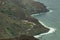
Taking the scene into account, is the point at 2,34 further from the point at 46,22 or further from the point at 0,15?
the point at 46,22

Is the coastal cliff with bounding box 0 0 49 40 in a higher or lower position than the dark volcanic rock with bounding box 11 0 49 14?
lower

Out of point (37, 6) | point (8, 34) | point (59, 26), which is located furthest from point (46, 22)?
point (37, 6)

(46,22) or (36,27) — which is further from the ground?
(46,22)

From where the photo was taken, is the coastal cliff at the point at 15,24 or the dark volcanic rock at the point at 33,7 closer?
the coastal cliff at the point at 15,24

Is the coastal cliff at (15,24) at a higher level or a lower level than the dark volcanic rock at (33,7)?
lower

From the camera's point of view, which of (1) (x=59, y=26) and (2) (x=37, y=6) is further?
(2) (x=37, y=6)

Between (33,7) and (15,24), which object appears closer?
(15,24)

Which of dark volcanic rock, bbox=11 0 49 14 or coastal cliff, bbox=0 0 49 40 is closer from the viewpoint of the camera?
coastal cliff, bbox=0 0 49 40

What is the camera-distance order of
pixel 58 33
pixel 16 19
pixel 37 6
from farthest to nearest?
pixel 37 6 → pixel 16 19 → pixel 58 33

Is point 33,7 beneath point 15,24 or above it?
above

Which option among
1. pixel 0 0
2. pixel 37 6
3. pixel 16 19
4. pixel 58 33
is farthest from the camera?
pixel 37 6

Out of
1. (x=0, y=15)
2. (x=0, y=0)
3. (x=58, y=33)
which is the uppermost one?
(x=0, y=0)
